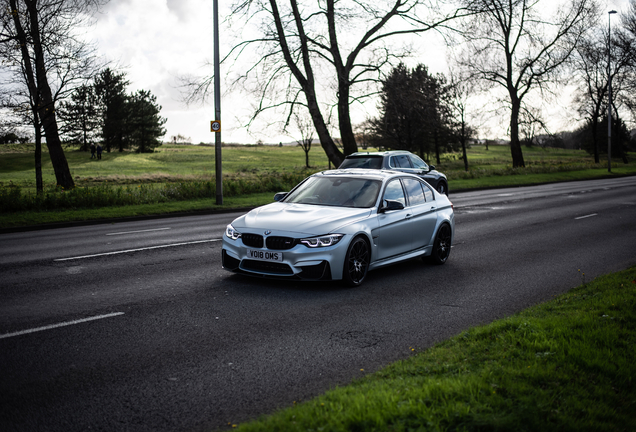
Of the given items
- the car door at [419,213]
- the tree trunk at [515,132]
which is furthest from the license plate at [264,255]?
the tree trunk at [515,132]

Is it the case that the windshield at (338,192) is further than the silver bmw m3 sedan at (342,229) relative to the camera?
Yes

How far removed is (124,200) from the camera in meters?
21.0

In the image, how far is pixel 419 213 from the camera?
9.18 metres

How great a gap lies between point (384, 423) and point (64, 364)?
307 centimetres

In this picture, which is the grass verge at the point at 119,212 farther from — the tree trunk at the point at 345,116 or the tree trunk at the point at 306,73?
the tree trunk at the point at 345,116

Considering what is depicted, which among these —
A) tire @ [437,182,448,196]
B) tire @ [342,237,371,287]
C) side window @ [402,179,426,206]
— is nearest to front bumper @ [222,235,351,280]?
tire @ [342,237,371,287]

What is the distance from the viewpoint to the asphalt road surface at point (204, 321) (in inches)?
165

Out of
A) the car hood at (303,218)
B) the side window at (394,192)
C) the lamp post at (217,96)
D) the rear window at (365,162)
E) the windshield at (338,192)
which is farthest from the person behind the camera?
the lamp post at (217,96)

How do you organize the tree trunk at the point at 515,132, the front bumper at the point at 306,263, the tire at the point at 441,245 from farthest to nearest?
the tree trunk at the point at 515,132, the tire at the point at 441,245, the front bumper at the point at 306,263

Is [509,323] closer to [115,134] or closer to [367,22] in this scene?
[367,22]

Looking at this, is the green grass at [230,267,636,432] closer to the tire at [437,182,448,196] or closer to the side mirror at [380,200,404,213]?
the side mirror at [380,200,404,213]

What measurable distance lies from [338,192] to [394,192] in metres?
0.92

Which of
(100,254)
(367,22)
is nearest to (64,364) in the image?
(100,254)

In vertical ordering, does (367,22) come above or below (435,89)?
above
